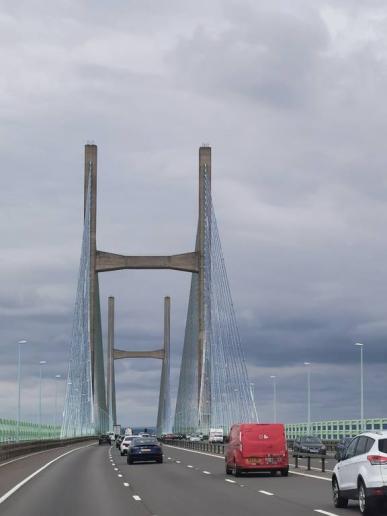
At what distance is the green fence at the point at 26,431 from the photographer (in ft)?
235

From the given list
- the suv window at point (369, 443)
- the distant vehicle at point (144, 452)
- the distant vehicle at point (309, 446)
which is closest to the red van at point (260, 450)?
the distant vehicle at point (144, 452)

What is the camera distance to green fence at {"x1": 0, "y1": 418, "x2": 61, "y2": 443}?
71.6 meters

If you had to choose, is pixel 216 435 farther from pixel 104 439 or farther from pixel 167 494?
pixel 167 494

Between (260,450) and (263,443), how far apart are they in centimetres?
28

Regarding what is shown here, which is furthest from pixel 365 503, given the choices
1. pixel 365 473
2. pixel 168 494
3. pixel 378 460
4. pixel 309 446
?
pixel 309 446

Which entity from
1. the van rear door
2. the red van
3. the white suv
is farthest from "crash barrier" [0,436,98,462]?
the white suv

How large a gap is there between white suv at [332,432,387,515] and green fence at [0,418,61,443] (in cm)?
4703

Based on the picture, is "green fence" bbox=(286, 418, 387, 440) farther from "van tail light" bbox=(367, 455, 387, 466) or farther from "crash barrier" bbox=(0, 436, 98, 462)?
"van tail light" bbox=(367, 455, 387, 466)

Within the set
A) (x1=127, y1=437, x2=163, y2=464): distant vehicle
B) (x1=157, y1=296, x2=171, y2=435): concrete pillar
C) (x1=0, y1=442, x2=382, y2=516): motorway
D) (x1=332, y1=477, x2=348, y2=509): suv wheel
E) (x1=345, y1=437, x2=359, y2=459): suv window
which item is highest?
(x1=157, y1=296, x2=171, y2=435): concrete pillar

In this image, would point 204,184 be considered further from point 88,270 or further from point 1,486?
point 1,486

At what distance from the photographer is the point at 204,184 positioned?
93.4 m

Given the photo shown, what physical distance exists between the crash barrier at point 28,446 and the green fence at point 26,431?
0.96m

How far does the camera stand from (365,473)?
21.6 metres

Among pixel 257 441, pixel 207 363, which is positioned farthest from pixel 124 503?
pixel 207 363
